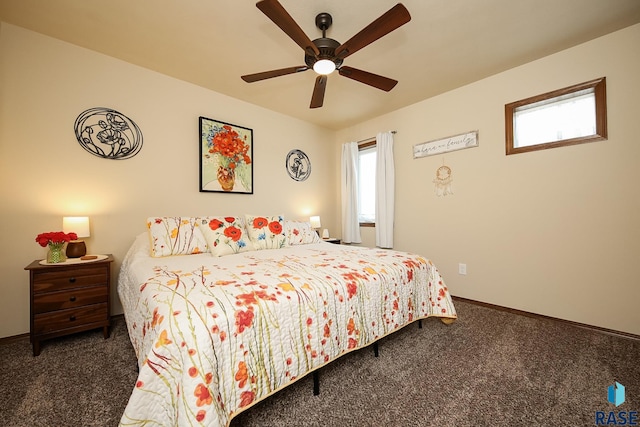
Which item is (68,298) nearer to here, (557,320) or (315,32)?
(315,32)

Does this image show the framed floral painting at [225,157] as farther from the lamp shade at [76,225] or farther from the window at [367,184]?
the window at [367,184]

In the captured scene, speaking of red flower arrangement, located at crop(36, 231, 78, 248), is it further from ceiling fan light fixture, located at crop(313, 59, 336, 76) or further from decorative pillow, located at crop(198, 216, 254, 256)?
ceiling fan light fixture, located at crop(313, 59, 336, 76)

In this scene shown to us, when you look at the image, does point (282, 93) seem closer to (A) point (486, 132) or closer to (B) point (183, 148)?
(B) point (183, 148)

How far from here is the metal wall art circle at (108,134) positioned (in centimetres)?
229

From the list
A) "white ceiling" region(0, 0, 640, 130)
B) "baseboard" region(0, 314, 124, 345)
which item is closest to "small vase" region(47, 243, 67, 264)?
"baseboard" region(0, 314, 124, 345)

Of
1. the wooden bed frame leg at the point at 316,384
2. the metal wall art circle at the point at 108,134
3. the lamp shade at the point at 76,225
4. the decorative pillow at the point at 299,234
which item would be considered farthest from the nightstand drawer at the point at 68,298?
the wooden bed frame leg at the point at 316,384

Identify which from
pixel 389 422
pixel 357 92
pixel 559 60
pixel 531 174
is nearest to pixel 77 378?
pixel 389 422

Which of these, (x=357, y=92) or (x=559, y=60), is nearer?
(x=559, y=60)

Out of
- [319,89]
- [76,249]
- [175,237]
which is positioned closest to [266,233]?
[175,237]

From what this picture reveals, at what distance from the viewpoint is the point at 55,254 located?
193 centimetres

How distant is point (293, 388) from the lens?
1.46 metres

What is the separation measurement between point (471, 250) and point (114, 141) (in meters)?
3.95

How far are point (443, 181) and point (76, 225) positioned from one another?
12.3 feet

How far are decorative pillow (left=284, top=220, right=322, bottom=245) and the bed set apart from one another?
0.68 m
